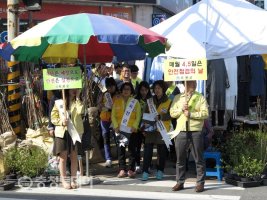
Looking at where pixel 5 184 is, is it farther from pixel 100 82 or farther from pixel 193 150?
pixel 100 82

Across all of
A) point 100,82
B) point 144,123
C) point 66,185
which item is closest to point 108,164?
point 144,123

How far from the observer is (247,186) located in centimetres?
855

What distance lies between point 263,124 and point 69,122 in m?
4.59

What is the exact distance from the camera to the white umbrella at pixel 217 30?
376 inches

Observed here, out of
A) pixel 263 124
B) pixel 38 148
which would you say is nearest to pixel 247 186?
pixel 263 124

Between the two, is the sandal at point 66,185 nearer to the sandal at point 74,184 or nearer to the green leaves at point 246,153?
the sandal at point 74,184

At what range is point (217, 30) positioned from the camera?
32.9 feet

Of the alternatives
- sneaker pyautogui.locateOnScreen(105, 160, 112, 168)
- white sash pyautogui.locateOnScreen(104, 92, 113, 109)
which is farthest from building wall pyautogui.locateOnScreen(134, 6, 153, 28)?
sneaker pyautogui.locateOnScreen(105, 160, 112, 168)

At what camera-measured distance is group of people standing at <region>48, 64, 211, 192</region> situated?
8.27m

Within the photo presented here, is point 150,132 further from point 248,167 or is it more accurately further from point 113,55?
point 113,55

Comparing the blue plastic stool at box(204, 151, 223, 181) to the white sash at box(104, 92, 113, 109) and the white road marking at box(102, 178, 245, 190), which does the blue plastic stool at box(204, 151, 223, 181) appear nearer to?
the white road marking at box(102, 178, 245, 190)

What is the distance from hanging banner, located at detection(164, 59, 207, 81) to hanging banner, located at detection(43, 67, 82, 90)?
152 cm

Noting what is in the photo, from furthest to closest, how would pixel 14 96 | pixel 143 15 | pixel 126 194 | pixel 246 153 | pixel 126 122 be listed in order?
pixel 143 15
pixel 14 96
pixel 126 122
pixel 246 153
pixel 126 194

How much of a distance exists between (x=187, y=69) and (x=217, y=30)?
1.97 metres
